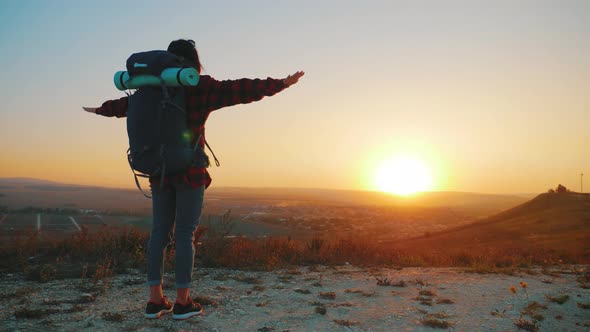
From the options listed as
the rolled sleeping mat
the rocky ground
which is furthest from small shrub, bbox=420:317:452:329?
the rolled sleeping mat

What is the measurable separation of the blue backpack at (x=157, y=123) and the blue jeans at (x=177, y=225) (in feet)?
0.89

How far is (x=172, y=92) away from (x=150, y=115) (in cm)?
25

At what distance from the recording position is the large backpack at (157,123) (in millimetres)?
3102

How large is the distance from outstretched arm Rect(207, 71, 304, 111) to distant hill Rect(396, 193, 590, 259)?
9.34 metres

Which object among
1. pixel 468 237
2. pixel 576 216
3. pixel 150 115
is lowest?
pixel 468 237

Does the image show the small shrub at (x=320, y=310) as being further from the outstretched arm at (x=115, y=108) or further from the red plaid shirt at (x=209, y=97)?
the outstretched arm at (x=115, y=108)

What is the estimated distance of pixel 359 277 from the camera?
5855mm

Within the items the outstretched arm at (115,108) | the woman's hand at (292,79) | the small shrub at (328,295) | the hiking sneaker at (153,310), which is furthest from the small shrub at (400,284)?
the outstretched arm at (115,108)

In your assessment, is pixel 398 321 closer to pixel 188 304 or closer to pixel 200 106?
pixel 188 304

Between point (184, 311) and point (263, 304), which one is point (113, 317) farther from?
point (263, 304)

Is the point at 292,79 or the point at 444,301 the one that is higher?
the point at 292,79

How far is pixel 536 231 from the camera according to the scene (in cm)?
1566

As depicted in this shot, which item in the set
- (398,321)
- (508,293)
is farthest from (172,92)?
(508,293)

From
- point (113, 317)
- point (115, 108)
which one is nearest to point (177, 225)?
point (113, 317)
